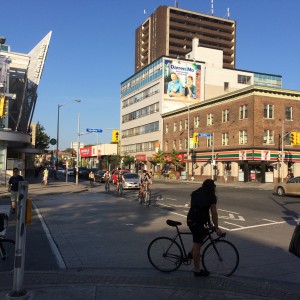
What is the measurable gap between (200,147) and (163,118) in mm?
16589

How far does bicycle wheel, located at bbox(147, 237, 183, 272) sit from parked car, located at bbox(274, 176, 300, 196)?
67.5 feet

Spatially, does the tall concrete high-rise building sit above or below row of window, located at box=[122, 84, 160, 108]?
above

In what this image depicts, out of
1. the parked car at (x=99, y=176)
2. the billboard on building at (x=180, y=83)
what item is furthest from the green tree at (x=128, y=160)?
the parked car at (x=99, y=176)

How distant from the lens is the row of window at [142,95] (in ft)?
260

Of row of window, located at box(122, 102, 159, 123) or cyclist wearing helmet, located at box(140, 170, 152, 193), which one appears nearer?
cyclist wearing helmet, located at box(140, 170, 152, 193)

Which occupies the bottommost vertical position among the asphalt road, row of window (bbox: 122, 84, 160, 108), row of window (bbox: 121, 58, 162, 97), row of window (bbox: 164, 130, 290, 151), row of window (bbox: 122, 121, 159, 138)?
the asphalt road

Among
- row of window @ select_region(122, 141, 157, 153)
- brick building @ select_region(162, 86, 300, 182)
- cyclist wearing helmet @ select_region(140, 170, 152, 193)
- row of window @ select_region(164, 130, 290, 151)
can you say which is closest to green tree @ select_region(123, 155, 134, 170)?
row of window @ select_region(122, 141, 157, 153)

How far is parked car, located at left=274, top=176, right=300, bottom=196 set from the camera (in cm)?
2555

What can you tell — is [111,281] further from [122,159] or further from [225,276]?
[122,159]

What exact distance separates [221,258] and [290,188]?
20981 millimetres

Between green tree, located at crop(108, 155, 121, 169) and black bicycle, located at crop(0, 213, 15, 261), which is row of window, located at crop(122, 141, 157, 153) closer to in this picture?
green tree, located at crop(108, 155, 121, 169)

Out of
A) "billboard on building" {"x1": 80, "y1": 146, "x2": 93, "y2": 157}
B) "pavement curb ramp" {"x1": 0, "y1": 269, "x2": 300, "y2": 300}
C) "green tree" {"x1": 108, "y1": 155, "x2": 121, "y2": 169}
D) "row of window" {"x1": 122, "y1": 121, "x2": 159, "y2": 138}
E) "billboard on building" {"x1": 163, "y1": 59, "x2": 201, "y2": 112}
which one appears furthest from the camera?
"billboard on building" {"x1": 80, "y1": 146, "x2": 93, "y2": 157}

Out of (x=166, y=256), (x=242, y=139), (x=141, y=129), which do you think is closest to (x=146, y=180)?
(x=166, y=256)

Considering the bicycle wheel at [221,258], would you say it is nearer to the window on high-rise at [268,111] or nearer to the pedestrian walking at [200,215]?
the pedestrian walking at [200,215]
